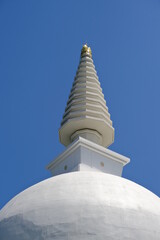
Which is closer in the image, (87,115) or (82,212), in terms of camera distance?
(82,212)

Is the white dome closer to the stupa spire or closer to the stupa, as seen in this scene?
the stupa

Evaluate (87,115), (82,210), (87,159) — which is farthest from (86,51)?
(82,210)

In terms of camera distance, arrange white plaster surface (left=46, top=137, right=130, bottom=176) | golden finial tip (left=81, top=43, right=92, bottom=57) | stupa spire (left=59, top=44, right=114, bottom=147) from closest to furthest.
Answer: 1. white plaster surface (left=46, top=137, right=130, bottom=176)
2. stupa spire (left=59, top=44, right=114, bottom=147)
3. golden finial tip (left=81, top=43, right=92, bottom=57)

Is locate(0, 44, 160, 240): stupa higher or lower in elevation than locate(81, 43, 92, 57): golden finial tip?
lower

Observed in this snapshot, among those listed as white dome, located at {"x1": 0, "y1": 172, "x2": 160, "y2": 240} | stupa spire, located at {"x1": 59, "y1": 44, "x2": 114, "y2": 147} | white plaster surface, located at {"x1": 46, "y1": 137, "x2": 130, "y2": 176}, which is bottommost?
white dome, located at {"x1": 0, "y1": 172, "x2": 160, "y2": 240}

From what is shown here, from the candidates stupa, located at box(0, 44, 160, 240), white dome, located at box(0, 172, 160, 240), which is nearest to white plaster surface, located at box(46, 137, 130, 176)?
stupa, located at box(0, 44, 160, 240)

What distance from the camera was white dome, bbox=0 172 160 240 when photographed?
1279 centimetres

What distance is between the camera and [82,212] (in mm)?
13164

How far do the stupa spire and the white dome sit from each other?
503 cm

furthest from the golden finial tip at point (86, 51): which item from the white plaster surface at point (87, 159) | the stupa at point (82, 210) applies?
the stupa at point (82, 210)

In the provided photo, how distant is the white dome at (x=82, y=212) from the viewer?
1279 cm

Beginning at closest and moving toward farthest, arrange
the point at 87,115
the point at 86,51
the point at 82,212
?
the point at 82,212 < the point at 87,115 < the point at 86,51

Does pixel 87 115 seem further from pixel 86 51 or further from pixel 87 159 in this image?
pixel 86 51

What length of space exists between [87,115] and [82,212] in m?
7.46
